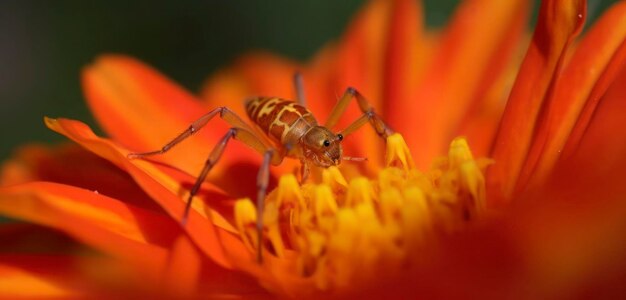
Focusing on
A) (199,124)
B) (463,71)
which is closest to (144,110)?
(199,124)

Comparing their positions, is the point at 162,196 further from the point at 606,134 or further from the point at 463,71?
the point at 463,71

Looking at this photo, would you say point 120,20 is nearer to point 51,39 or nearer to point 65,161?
point 51,39

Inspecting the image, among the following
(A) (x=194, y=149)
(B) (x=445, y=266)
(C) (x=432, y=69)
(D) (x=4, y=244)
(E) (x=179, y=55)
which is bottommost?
(B) (x=445, y=266)

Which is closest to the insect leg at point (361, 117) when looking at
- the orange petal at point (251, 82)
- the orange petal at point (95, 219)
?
the orange petal at point (251, 82)

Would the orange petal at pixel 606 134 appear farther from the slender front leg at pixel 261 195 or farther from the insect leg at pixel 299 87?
the insect leg at pixel 299 87

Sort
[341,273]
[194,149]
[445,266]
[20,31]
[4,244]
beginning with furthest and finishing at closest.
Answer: [20,31] → [194,149] → [4,244] → [341,273] → [445,266]

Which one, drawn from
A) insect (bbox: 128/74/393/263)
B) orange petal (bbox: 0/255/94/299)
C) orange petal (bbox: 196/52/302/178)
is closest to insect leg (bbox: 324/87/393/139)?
insect (bbox: 128/74/393/263)

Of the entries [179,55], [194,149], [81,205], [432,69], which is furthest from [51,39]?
[81,205]
